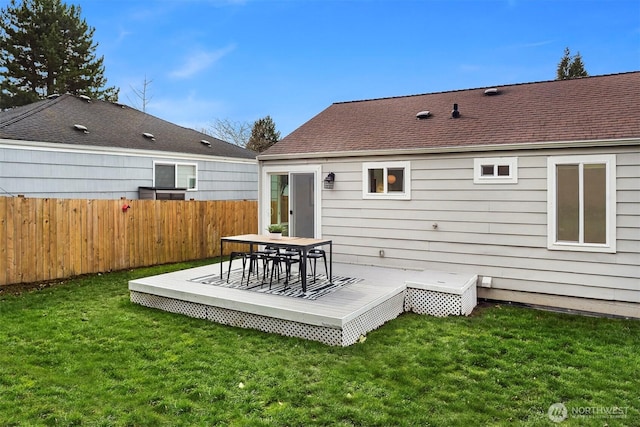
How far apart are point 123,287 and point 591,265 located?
290 inches

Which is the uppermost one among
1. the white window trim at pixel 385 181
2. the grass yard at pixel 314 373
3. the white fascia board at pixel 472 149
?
the white fascia board at pixel 472 149

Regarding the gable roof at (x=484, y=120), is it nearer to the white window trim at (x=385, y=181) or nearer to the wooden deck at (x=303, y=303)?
the white window trim at (x=385, y=181)

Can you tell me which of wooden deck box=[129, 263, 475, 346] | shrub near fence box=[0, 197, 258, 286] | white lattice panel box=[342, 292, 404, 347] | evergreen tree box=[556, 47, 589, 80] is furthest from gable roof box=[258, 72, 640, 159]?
evergreen tree box=[556, 47, 589, 80]

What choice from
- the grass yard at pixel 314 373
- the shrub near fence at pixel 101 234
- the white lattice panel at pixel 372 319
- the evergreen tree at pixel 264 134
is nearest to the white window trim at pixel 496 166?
the grass yard at pixel 314 373

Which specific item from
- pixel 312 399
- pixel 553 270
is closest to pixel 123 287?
pixel 312 399

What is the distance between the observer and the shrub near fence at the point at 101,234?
7.03 meters

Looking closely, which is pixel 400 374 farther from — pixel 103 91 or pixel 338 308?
pixel 103 91

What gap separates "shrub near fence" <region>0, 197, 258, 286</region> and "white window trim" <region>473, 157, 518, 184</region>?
21.5 feet

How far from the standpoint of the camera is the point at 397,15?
49.9 feet

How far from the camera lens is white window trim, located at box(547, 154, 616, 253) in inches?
218

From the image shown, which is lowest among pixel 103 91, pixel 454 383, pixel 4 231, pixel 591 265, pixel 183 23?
pixel 454 383

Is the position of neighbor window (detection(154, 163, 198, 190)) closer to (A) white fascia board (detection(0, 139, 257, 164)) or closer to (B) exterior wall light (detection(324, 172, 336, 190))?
(A) white fascia board (detection(0, 139, 257, 164))

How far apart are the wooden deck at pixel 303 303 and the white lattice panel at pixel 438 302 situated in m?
0.12

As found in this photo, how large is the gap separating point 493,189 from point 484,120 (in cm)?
150
